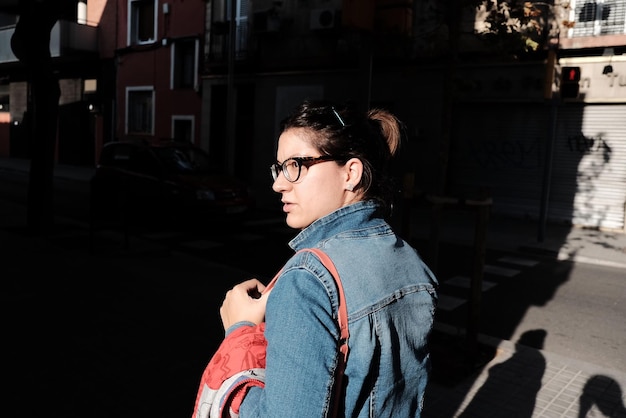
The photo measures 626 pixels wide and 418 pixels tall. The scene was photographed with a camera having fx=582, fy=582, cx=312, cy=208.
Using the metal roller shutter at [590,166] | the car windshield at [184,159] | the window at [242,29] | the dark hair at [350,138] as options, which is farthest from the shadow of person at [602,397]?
the window at [242,29]

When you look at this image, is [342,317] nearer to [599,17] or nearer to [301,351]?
[301,351]

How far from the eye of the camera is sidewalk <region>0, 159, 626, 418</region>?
4027 millimetres

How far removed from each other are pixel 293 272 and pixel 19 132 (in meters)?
33.5

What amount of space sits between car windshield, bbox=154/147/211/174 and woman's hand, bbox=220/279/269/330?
10.7m

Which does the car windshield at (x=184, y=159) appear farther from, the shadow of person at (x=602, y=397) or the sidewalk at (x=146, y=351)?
the shadow of person at (x=602, y=397)

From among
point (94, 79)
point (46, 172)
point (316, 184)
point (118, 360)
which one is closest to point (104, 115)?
point (94, 79)

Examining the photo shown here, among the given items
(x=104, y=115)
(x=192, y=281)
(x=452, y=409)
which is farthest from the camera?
(x=104, y=115)

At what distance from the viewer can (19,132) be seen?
3075cm

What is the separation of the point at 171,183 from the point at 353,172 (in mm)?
10569

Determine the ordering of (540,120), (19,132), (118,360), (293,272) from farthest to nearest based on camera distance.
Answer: (19,132) < (540,120) < (118,360) < (293,272)

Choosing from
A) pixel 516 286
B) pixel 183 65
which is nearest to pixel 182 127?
pixel 183 65

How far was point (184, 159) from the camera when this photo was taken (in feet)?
41.0

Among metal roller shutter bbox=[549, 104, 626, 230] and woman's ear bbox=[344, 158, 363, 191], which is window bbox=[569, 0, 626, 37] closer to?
metal roller shutter bbox=[549, 104, 626, 230]

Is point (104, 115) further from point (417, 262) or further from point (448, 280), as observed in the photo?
point (417, 262)
